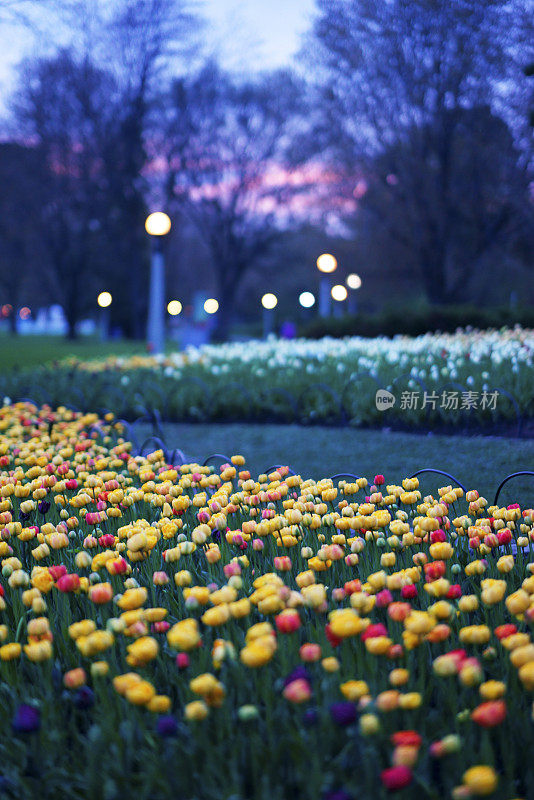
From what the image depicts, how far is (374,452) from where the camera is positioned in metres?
6.19

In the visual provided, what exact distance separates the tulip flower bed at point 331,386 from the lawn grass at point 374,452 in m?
0.41

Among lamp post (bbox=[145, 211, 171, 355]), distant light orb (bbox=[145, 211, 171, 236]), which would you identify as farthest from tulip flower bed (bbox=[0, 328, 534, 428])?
distant light orb (bbox=[145, 211, 171, 236])

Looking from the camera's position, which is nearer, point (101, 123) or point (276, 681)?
point (276, 681)

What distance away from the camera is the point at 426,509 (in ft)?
9.61

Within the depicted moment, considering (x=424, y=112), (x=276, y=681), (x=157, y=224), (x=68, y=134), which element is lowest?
(x=276, y=681)

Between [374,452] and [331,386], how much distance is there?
8.17 feet

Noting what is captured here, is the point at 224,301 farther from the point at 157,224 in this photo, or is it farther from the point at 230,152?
the point at 157,224

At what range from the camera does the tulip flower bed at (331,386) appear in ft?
23.3

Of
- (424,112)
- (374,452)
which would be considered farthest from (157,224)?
(424,112)

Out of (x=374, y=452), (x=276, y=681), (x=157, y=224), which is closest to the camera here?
(x=276, y=681)

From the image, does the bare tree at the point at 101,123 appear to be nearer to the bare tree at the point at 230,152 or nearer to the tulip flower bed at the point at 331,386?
the bare tree at the point at 230,152

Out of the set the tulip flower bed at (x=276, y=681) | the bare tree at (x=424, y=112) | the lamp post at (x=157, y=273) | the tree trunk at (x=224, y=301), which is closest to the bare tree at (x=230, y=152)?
the tree trunk at (x=224, y=301)

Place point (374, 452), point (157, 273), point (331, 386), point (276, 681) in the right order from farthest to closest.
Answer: point (157, 273) → point (331, 386) → point (374, 452) → point (276, 681)

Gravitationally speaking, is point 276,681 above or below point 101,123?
below
